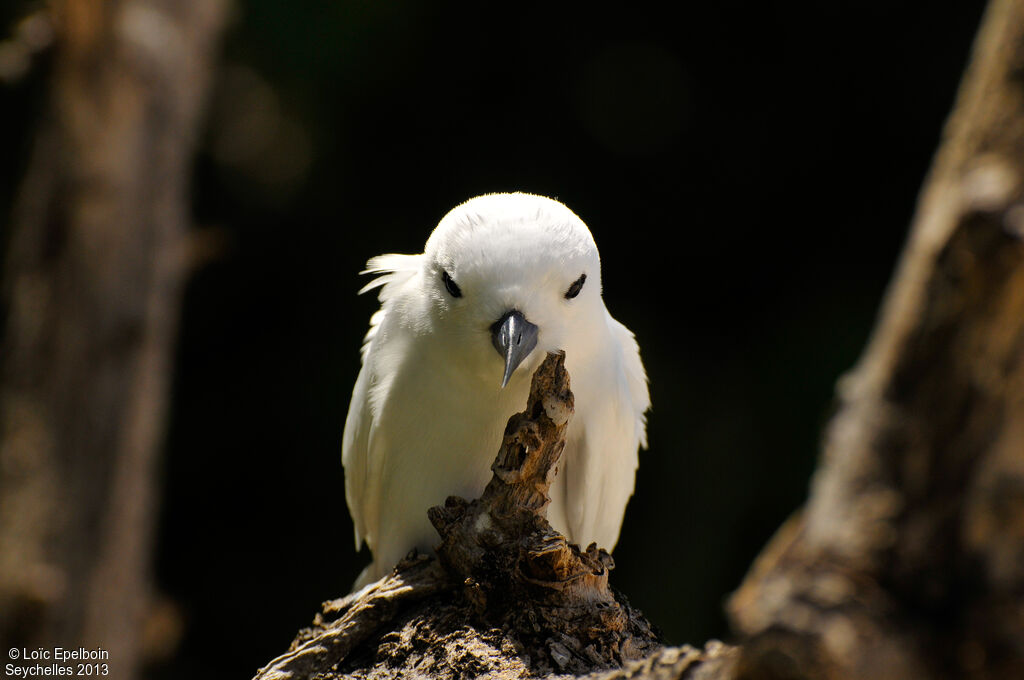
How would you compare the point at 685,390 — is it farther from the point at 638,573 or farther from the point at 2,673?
the point at 2,673

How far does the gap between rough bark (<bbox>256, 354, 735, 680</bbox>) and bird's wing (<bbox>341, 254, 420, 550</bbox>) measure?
91 centimetres

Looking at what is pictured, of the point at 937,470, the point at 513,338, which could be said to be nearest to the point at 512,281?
the point at 513,338

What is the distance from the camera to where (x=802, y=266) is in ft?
18.5

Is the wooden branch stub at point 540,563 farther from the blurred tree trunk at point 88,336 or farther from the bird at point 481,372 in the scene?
the blurred tree trunk at point 88,336

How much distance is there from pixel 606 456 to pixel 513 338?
0.94 meters

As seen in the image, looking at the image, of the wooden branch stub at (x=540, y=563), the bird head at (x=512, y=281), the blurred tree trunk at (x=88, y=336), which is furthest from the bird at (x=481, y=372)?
the blurred tree trunk at (x=88, y=336)

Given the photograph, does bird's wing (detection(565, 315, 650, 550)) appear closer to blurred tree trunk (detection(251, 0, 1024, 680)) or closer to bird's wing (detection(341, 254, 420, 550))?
bird's wing (detection(341, 254, 420, 550))

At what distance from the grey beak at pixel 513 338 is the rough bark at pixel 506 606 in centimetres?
16

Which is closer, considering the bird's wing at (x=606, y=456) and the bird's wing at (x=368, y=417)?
the bird's wing at (x=606, y=456)

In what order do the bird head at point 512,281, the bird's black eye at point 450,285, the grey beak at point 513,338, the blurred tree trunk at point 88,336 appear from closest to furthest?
the grey beak at point 513,338
the bird head at point 512,281
the bird's black eye at point 450,285
the blurred tree trunk at point 88,336

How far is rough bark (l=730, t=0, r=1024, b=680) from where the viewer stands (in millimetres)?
1205

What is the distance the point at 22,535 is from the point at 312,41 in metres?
2.98

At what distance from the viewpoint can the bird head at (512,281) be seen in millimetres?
2777

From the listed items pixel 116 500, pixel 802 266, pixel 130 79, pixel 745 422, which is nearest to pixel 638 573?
pixel 745 422
